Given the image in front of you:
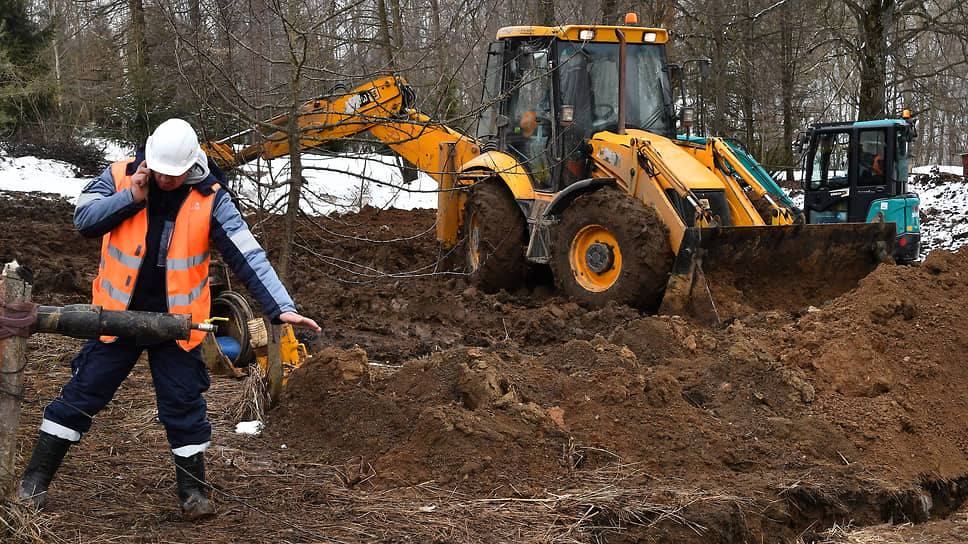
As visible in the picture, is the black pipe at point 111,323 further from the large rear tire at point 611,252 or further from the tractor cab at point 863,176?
the tractor cab at point 863,176

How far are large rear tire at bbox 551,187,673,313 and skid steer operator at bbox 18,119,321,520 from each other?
5.13 metres

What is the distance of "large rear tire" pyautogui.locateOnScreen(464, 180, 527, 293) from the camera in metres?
10.1

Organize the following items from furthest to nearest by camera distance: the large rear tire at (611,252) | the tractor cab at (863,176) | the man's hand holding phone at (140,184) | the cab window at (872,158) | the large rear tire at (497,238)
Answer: the cab window at (872,158)
the tractor cab at (863,176)
the large rear tire at (497,238)
the large rear tire at (611,252)
the man's hand holding phone at (140,184)

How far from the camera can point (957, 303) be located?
7074 mm

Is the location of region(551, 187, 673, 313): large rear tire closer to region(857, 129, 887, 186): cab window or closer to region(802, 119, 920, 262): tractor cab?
region(802, 119, 920, 262): tractor cab

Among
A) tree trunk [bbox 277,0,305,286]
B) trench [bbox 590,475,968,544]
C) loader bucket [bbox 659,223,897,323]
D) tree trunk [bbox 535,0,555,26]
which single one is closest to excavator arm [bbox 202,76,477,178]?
tree trunk [bbox 277,0,305,286]

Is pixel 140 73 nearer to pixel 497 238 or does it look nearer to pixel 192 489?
pixel 497 238

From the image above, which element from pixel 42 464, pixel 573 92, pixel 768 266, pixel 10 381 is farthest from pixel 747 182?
pixel 10 381

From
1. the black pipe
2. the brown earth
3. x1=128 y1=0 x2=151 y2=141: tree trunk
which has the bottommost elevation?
the brown earth

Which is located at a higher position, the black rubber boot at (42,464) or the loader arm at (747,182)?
the loader arm at (747,182)

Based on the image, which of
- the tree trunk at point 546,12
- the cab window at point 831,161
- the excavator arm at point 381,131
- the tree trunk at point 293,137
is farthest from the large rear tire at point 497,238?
the cab window at point 831,161

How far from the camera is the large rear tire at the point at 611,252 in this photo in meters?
8.49

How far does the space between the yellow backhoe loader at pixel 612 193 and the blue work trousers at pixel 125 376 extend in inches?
162

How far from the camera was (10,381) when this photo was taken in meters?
3.49
